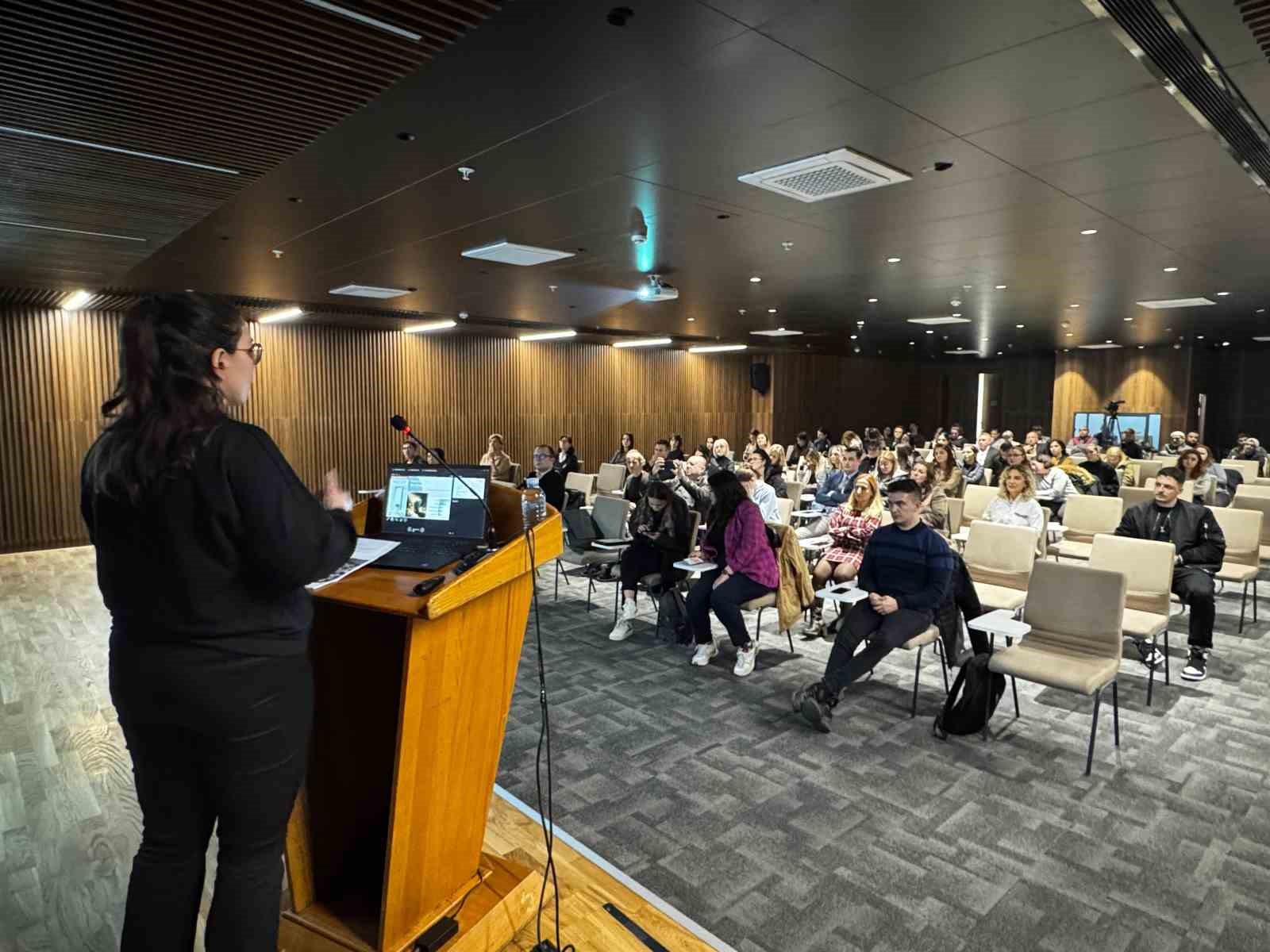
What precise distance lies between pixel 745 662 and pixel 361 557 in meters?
3.71

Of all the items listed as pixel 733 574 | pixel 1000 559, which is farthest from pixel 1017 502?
pixel 733 574

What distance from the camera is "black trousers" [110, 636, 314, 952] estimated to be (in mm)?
1577

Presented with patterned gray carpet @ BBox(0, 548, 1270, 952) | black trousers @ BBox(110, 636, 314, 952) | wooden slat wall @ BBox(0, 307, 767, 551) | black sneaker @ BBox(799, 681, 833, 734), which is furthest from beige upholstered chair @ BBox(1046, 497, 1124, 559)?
wooden slat wall @ BBox(0, 307, 767, 551)

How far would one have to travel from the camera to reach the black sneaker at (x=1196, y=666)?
17.0 ft

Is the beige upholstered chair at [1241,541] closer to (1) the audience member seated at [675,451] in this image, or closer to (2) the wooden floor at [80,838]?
(2) the wooden floor at [80,838]

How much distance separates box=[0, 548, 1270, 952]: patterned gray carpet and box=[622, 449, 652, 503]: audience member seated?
9.69 ft

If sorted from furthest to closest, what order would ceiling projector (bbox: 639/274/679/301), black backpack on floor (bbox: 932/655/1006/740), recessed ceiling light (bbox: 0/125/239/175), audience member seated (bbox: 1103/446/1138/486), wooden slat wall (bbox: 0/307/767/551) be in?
1. audience member seated (bbox: 1103/446/1138/486)
2. wooden slat wall (bbox: 0/307/767/551)
3. ceiling projector (bbox: 639/274/679/301)
4. black backpack on floor (bbox: 932/655/1006/740)
5. recessed ceiling light (bbox: 0/125/239/175)

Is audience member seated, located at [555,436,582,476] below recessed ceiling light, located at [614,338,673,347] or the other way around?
below

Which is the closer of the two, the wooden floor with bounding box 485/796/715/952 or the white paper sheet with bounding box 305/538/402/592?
the white paper sheet with bounding box 305/538/402/592

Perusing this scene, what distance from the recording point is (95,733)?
4.38m

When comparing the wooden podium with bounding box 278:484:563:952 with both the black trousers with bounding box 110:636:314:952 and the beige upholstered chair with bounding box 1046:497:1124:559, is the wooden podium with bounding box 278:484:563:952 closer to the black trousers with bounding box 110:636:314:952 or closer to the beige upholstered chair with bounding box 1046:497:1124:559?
the black trousers with bounding box 110:636:314:952

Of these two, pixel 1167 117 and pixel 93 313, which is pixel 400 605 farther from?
pixel 93 313

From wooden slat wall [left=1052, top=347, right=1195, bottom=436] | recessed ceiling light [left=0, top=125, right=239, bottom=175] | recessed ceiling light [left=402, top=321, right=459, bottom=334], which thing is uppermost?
recessed ceiling light [left=402, top=321, right=459, bottom=334]

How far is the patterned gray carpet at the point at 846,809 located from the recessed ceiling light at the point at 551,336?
1003cm
